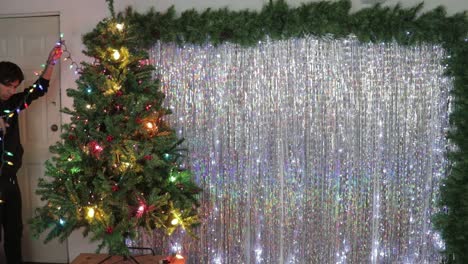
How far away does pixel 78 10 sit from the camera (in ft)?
9.53

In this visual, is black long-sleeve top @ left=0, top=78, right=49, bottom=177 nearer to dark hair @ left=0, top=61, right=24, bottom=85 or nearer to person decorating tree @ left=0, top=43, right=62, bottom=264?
person decorating tree @ left=0, top=43, right=62, bottom=264

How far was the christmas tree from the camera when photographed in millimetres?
2182

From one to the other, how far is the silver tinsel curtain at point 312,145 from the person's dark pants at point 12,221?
46.5 inches

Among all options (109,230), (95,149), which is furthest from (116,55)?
(109,230)

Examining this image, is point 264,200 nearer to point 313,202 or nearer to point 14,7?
point 313,202

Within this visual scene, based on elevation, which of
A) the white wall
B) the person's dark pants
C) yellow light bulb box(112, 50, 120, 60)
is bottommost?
the person's dark pants

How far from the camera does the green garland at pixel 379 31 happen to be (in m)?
2.57

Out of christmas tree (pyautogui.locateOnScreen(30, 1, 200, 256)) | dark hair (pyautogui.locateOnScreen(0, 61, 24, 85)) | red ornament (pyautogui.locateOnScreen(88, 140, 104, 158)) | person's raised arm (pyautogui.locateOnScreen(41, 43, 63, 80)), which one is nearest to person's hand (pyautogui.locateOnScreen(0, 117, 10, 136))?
dark hair (pyautogui.locateOnScreen(0, 61, 24, 85))

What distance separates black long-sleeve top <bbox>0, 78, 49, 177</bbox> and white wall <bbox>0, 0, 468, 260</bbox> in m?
0.23

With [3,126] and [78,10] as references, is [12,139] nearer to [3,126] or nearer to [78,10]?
[3,126]

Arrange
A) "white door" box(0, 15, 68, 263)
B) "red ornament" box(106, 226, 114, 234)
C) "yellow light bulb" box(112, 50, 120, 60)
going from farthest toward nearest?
1. "white door" box(0, 15, 68, 263)
2. "yellow light bulb" box(112, 50, 120, 60)
3. "red ornament" box(106, 226, 114, 234)

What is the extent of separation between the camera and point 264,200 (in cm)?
287

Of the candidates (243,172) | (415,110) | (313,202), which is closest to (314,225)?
(313,202)

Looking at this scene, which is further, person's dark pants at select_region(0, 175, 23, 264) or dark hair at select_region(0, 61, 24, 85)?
person's dark pants at select_region(0, 175, 23, 264)
